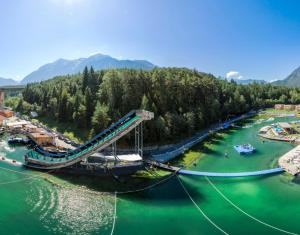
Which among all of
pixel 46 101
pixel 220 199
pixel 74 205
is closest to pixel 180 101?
pixel 220 199

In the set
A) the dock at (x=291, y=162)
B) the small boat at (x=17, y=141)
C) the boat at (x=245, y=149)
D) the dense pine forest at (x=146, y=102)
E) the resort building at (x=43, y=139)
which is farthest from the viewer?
the small boat at (x=17, y=141)

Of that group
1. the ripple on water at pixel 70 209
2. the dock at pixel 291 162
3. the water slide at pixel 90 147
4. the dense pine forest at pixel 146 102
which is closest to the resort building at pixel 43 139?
the dense pine forest at pixel 146 102

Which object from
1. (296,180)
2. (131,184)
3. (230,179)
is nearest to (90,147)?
(131,184)

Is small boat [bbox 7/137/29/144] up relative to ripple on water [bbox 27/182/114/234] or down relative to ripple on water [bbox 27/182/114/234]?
up

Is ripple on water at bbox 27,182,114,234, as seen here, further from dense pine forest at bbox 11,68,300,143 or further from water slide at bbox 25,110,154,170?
dense pine forest at bbox 11,68,300,143

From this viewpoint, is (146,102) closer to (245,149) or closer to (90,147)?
(90,147)

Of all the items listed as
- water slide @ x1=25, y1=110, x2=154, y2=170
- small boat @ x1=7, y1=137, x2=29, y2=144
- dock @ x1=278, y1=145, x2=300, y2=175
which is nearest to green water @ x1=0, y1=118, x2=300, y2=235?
dock @ x1=278, y1=145, x2=300, y2=175

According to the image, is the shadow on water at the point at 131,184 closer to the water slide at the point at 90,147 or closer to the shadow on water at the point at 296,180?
the water slide at the point at 90,147

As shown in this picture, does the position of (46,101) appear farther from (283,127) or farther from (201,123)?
(283,127)
